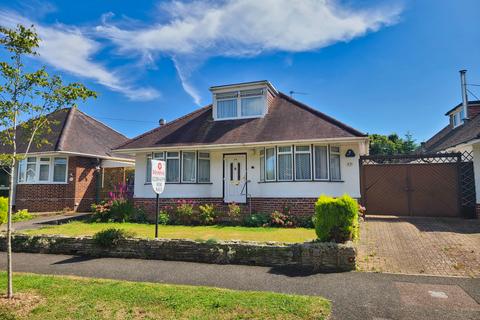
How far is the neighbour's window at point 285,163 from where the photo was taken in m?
14.2

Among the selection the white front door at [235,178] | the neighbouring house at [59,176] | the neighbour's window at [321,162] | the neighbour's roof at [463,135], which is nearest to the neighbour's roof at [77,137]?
the neighbouring house at [59,176]

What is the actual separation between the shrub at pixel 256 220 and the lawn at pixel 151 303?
737cm

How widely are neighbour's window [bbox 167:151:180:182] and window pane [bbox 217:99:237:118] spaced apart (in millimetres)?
3207

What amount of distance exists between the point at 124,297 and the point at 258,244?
324 cm

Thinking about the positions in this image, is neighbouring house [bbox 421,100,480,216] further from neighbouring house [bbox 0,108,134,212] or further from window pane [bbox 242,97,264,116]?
neighbouring house [bbox 0,108,134,212]

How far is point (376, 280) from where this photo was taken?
6246 millimetres

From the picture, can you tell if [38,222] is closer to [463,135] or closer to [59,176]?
[59,176]

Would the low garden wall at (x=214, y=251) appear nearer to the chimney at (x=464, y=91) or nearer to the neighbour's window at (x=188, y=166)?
the neighbour's window at (x=188, y=166)

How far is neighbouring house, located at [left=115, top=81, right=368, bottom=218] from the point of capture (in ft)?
45.5

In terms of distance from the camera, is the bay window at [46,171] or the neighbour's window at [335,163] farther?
the bay window at [46,171]

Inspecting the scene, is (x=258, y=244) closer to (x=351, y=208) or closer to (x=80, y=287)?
(x=351, y=208)

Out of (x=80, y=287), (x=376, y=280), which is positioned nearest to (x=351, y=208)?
(x=376, y=280)

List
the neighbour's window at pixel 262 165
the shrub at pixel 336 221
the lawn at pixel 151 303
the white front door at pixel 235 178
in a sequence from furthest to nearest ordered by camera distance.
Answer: the white front door at pixel 235 178 < the neighbour's window at pixel 262 165 < the shrub at pixel 336 221 < the lawn at pixel 151 303

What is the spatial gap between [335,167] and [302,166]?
139 cm
